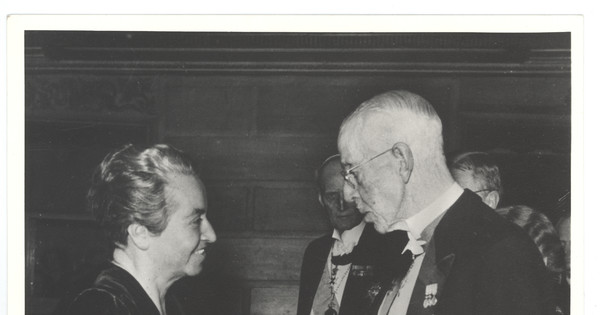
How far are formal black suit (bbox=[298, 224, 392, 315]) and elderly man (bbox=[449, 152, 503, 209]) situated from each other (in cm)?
23

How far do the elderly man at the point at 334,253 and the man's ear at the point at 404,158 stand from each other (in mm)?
131

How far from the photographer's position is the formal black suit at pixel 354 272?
1.66 m

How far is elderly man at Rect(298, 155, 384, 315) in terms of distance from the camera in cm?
167

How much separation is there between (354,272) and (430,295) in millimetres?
179

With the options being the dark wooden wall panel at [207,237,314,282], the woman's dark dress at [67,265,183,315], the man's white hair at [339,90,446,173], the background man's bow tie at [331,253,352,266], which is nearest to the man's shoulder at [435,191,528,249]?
the man's white hair at [339,90,446,173]

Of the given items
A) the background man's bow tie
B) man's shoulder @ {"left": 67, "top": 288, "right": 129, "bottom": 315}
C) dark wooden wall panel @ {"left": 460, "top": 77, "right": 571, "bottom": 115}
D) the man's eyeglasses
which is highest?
dark wooden wall panel @ {"left": 460, "top": 77, "right": 571, "bottom": 115}

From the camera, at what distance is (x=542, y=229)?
1649 mm

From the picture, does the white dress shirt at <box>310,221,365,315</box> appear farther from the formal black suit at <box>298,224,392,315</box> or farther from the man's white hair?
the man's white hair

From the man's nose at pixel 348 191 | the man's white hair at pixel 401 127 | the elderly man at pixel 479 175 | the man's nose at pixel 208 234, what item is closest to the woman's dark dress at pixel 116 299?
the man's nose at pixel 208 234

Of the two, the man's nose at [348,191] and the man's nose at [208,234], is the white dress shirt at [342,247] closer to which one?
the man's nose at [348,191]

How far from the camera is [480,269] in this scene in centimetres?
159

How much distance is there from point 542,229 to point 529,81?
13.1 inches
